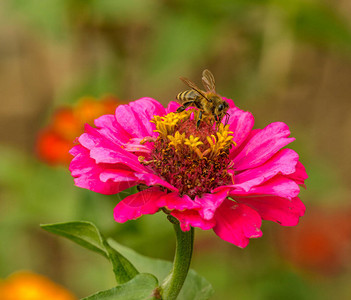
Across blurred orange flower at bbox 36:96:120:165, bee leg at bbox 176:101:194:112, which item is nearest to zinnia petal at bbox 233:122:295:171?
bee leg at bbox 176:101:194:112

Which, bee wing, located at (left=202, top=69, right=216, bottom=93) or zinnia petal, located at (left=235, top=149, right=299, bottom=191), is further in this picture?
bee wing, located at (left=202, top=69, right=216, bottom=93)

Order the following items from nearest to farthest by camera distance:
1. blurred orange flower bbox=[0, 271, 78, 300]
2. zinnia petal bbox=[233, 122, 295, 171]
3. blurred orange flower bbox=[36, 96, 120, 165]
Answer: zinnia petal bbox=[233, 122, 295, 171] → blurred orange flower bbox=[0, 271, 78, 300] → blurred orange flower bbox=[36, 96, 120, 165]

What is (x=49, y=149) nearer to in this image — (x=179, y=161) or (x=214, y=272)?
(x=214, y=272)

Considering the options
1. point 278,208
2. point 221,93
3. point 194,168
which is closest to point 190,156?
point 194,168

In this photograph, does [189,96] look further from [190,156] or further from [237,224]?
[237,224]

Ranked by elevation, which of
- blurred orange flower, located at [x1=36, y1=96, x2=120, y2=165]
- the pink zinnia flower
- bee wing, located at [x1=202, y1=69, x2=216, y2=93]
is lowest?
blurred orange flower, located at [x1=36, y1=96, x2=120, y2=165]

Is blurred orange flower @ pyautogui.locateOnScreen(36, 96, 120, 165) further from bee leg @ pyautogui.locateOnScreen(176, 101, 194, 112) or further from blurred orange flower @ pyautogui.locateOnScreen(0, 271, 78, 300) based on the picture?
bee leg @ pyautogui.locateOnScreen(176, 101, 194, 112)

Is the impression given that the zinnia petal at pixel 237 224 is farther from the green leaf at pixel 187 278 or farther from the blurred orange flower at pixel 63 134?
the blurred orange flower at pixel 63 134

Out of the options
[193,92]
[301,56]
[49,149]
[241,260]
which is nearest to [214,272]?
[241,260]
